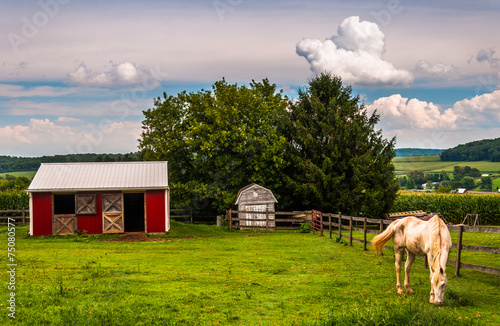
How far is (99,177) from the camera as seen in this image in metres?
22.7

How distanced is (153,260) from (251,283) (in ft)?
16.0

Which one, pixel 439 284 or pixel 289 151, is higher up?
pixel 289 151

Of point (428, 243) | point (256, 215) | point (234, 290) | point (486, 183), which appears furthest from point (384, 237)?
point (486, 183)

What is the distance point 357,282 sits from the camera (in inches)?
384

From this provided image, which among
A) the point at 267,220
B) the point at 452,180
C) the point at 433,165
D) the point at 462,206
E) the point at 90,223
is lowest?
the point at 462,206

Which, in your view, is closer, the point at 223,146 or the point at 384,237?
the point at 384,237

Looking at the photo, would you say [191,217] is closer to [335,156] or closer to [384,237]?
[335,156]

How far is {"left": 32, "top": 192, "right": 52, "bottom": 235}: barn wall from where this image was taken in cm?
2161

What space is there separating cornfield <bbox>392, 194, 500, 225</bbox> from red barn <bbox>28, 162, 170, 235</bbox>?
A: 72.1ft

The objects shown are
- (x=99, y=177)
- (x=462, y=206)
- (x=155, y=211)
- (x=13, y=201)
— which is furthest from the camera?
(x=462, y=206)

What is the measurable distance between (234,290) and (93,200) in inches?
585

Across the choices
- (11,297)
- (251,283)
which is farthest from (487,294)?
(11,297)

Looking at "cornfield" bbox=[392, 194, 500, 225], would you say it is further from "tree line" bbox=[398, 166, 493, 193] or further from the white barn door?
the white barn door

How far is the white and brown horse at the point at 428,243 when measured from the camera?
24.3ft
